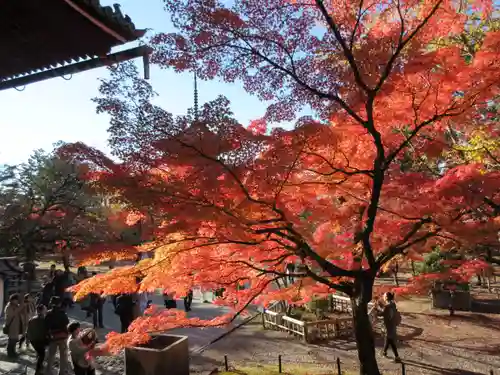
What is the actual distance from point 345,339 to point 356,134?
741cm

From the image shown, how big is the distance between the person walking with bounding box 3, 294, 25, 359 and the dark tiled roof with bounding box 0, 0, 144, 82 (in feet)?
21.1

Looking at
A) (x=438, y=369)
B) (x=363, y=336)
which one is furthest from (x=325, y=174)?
(x=438, y=369)

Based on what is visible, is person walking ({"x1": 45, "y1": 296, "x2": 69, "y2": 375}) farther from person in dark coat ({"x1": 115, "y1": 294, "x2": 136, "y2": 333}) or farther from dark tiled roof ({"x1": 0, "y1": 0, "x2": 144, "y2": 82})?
dark tiled roof ({"x1": 0, "y1": 0, "x2": 144, "y2": 82})

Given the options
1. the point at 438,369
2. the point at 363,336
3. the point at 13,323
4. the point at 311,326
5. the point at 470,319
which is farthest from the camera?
the point at 470,319

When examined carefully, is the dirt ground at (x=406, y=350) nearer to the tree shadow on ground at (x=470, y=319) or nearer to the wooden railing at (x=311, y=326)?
the tree shadow on ground at (x=470, y=319)

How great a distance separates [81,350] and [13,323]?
3.56 m

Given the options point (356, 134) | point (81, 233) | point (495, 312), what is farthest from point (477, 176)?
point (81, 233)

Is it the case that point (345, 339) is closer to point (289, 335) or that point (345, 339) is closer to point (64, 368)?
point (289, 335)

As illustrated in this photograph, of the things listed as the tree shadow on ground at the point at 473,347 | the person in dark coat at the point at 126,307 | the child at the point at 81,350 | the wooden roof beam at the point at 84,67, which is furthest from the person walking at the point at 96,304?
the tree shadow on ground at the point at 473,347

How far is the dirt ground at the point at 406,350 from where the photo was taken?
27.7 feet

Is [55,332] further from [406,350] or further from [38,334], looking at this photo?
[406,350]

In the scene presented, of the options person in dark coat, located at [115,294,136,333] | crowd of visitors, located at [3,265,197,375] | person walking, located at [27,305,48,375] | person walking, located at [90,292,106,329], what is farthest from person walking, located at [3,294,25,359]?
person walking, located at [90,292,106,329]

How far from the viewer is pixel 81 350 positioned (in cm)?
643

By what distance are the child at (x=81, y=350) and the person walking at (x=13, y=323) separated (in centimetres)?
328
